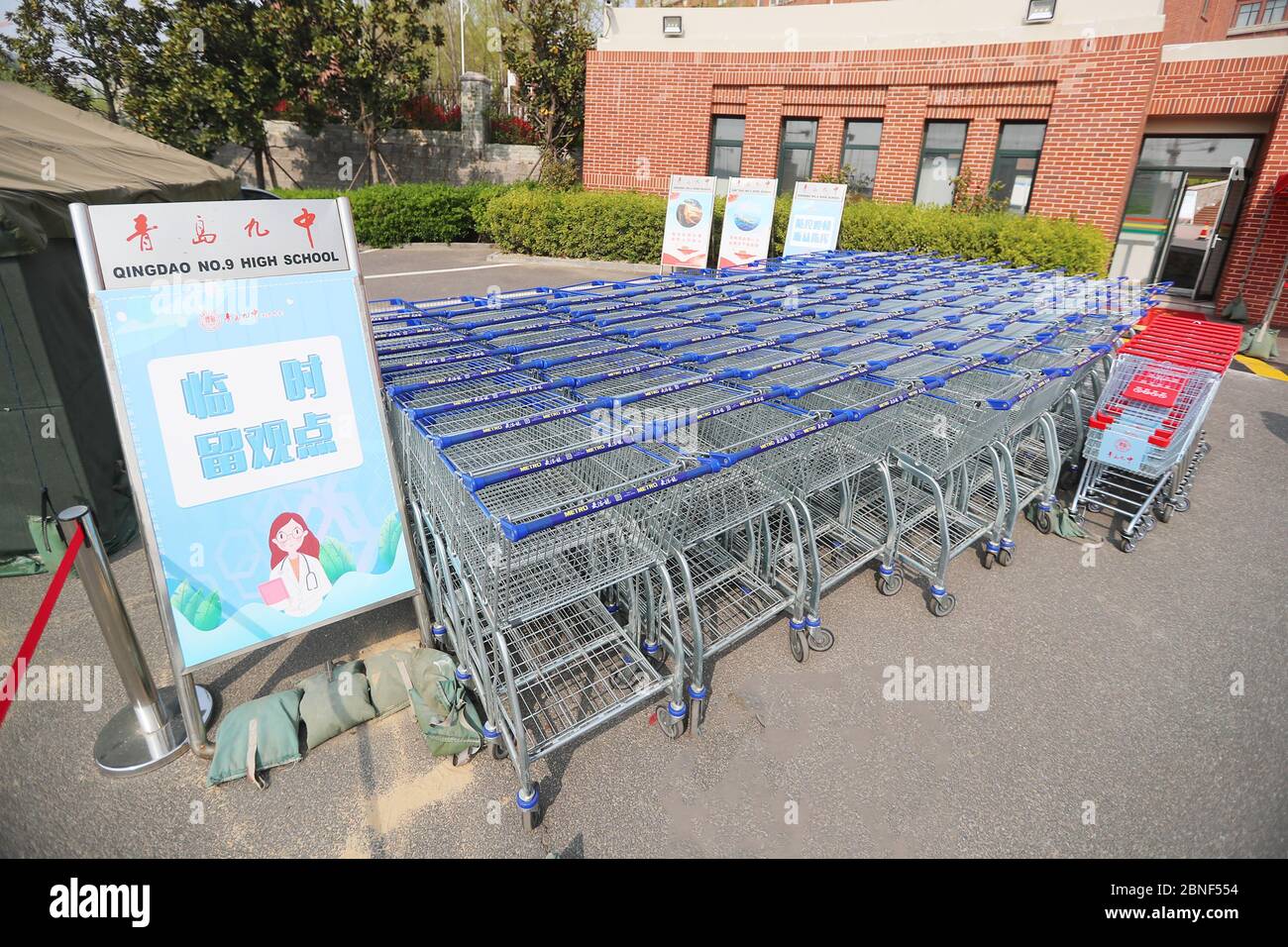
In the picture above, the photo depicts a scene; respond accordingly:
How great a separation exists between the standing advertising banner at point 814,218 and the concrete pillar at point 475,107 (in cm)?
1408

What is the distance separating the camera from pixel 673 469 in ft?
9.91

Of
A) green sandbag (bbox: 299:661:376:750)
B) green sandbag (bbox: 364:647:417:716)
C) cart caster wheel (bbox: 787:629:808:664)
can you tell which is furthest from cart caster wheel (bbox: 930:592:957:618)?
green sandbag (bbox: 299:661:376:750)

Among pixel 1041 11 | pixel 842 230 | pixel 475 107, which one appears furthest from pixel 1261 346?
pixel 475 107

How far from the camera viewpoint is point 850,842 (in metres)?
2.65

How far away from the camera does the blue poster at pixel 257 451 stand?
2652mm

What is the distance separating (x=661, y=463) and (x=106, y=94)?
75.8 ft

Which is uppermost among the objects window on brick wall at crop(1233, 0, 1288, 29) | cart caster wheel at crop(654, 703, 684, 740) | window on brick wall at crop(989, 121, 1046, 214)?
window on brick wall at crop(1233, 0, 1288, 29)

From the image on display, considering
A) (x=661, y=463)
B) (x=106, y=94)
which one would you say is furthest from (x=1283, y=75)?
(x=106, y=94)

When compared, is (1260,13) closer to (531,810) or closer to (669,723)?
(669,723)

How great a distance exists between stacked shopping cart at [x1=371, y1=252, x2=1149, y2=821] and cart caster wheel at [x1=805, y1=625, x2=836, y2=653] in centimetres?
2

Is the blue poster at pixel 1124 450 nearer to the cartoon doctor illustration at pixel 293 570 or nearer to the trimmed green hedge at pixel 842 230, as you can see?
the cartoon doctor illustration at pixel 293 570

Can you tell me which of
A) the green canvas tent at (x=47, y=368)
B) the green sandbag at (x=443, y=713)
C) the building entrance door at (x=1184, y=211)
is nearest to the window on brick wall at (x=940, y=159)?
the building entrance door at (x=1184, y=211)

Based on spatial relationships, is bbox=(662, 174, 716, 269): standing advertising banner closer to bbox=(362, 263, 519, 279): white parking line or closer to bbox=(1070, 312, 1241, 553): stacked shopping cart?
bbox=(362, 263, 519, 279): white parking line

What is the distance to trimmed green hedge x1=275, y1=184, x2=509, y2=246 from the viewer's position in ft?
53.0
